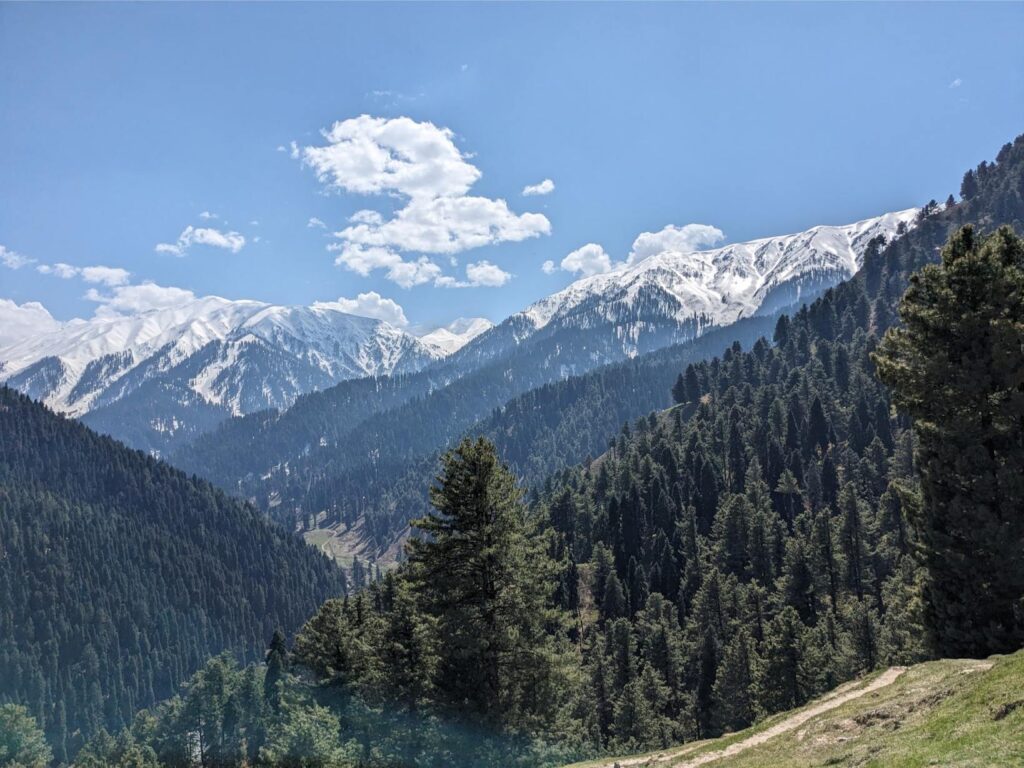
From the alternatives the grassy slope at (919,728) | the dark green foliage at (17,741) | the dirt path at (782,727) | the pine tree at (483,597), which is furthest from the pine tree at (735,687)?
the dark green foliage at (17,741)

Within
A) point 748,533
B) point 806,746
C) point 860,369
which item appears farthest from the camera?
point 860,369

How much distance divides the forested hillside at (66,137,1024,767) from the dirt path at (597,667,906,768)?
4.01m

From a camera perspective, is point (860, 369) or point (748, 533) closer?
point (748, 533)

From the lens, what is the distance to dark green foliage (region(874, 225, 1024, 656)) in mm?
26109

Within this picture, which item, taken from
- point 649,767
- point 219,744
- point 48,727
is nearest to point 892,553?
point 649,767

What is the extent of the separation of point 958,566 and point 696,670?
60603 mm

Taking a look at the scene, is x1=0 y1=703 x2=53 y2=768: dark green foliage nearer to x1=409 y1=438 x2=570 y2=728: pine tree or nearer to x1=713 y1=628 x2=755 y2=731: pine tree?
x1=409 y1=438 x2=570 y2=728: pine tree

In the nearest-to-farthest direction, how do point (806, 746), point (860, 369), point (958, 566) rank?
point (806, 746) < point (958, 566) < point (860, 369)

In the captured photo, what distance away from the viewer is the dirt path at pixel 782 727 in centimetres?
2384

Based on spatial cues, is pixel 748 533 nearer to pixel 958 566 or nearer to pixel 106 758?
pixel 958 566

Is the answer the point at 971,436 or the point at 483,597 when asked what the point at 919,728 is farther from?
the point at 483,597

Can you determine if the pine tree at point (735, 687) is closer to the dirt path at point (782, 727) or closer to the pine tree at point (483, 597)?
the dirt path at point (782, 727)

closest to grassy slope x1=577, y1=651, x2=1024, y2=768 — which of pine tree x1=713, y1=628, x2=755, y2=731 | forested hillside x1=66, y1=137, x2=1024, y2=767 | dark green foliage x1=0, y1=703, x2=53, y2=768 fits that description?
forested hillside x1=66, y1=137, x2=1024, y2=767

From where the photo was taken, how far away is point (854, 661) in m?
59.6
